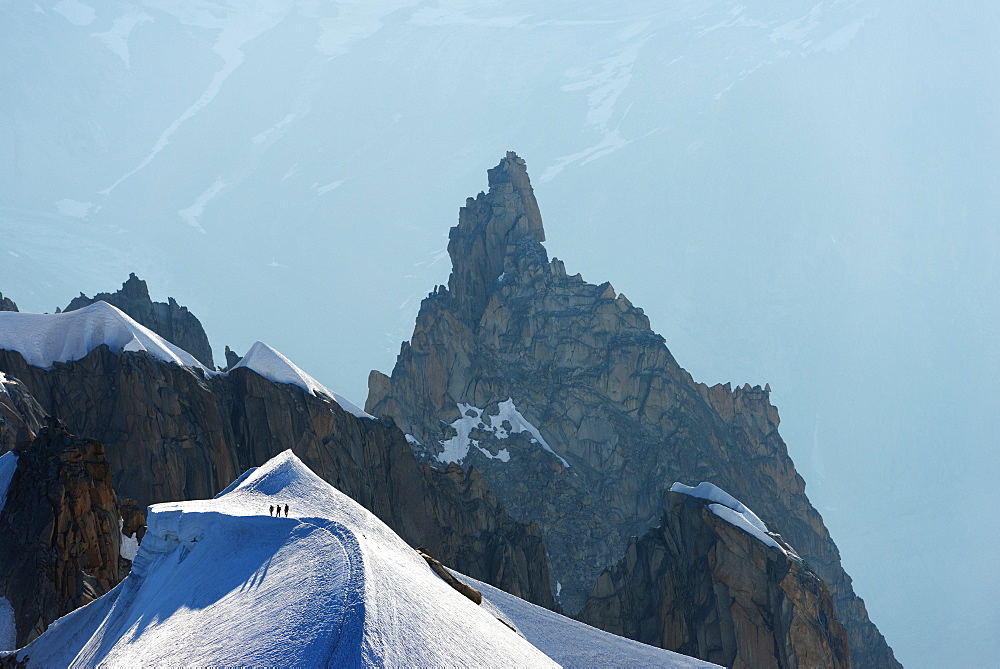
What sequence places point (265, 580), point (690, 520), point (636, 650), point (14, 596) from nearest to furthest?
point (265, 580) → point (636, 650) → point (14, 596) → point (690, 520)

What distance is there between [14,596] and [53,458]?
9.82m

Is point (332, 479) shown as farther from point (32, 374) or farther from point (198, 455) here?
point (32, 374)

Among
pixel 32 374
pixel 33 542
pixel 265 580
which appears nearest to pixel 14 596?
pixel 33 542

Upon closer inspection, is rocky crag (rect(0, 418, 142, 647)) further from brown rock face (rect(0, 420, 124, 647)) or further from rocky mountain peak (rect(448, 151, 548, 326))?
rocky mountain peak (rect(448, 151, 548, 326))

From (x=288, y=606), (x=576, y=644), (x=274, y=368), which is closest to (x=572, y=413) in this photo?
(x=274, y=368)

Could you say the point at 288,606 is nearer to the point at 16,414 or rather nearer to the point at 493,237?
the point at 16,414

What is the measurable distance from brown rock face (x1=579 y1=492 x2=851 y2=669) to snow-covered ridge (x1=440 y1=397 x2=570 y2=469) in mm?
60021

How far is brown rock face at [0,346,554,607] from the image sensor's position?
91312 millimetres

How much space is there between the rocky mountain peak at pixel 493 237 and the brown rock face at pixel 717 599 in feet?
259

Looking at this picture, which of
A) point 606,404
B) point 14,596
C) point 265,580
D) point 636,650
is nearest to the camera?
point 265,580

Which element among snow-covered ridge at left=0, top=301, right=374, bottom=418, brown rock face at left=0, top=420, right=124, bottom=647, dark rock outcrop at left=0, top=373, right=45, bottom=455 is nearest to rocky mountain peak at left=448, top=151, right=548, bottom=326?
snow-covered ridge at left=0, top=301, right=374, bottom=418

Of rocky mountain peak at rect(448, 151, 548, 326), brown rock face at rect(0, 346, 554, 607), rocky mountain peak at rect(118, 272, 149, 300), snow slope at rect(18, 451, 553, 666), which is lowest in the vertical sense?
snow slope at rect(18, 451, 553, 666)

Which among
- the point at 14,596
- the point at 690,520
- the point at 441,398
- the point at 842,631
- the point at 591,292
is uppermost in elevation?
the point at 591,292

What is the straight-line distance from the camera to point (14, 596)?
5594 centimetres
